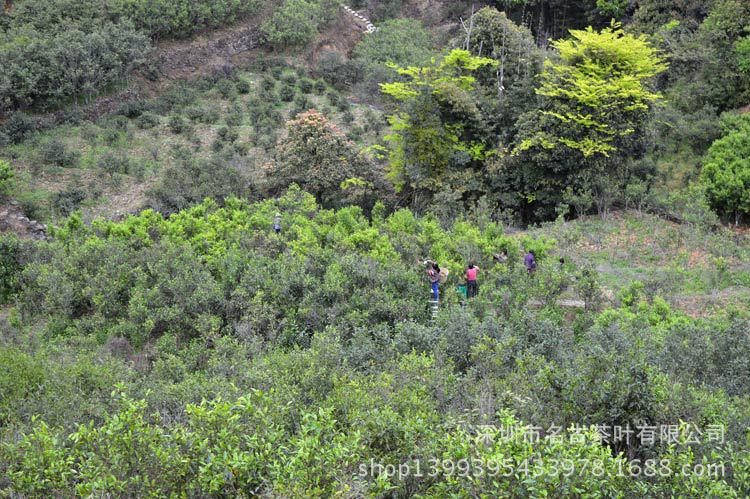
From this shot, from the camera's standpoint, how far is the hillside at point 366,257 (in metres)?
5.93

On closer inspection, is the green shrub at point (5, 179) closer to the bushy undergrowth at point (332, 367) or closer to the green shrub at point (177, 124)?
the bushy undergrowth at point (332, 367)

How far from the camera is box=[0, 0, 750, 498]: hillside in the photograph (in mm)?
5926

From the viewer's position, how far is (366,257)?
14195 millimetres

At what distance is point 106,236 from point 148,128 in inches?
324

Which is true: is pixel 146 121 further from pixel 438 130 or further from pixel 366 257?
pixel 366 257

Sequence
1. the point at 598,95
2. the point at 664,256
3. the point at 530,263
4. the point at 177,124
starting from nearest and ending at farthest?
the point at 530,263, the point at 664,256, the point at 598,95, the point at 177,124

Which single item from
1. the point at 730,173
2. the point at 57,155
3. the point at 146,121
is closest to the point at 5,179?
the point at 57,155

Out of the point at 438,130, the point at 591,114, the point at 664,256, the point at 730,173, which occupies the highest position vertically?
the point at 591,114

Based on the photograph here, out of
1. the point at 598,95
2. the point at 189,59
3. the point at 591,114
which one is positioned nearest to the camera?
the point at 598,95

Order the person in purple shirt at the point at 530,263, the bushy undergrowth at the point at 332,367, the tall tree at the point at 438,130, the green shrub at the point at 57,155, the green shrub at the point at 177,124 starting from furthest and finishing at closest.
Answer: the green shrub at the point at 177,124 < the green shrub at the point at 57,155 < the tall tree at the point at 438,130 < the person in purple shirt at the point at 530,263 < the bushy undergrowth at the point at 332,367

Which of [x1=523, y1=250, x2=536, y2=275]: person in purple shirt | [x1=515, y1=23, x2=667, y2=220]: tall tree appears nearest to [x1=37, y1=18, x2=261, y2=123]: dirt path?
[x1=515, y1=23, x2=667, y2=220]: tall tree

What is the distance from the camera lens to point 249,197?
786 inches

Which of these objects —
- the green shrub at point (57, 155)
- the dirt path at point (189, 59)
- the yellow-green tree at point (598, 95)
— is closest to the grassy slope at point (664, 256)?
the yellow-green tree at point (598, 95)

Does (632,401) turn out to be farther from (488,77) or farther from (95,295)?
(488,77)
